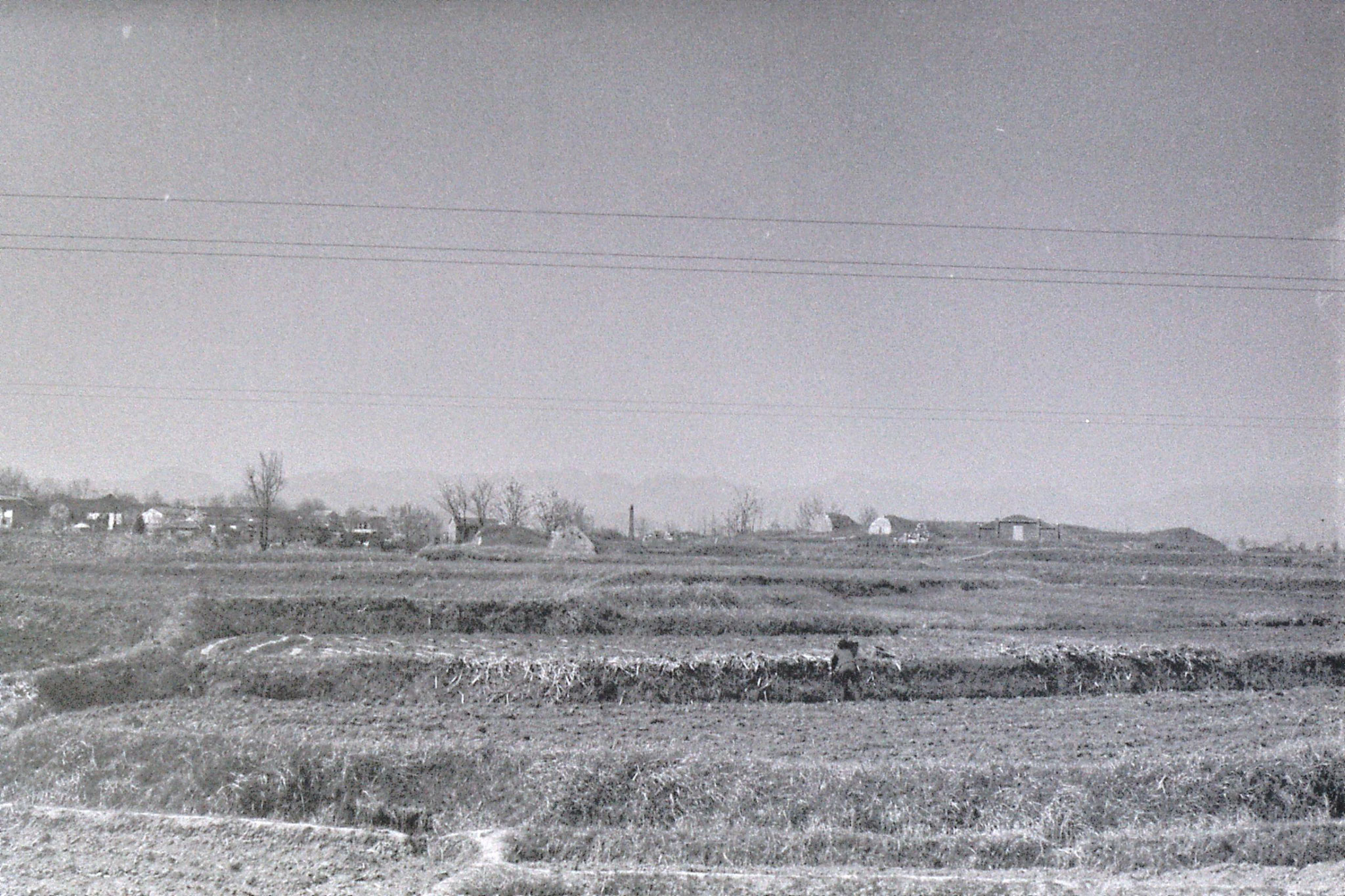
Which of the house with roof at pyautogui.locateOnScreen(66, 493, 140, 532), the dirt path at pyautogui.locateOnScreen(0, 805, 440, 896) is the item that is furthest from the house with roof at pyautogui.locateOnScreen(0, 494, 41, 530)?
the dirt path at pyautogui.locateOnScreen(0, 805, 440, 896)

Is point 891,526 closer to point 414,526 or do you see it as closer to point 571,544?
point 571,544

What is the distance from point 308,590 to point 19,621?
2.90 metres

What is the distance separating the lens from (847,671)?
877 centimetres

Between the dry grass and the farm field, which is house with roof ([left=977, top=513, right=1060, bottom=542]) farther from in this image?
the dry grass

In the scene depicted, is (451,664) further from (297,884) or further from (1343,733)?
(1343,733)

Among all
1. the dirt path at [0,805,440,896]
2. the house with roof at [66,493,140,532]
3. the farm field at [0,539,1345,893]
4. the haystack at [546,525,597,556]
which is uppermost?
the house with roof at [66,493,140,532]

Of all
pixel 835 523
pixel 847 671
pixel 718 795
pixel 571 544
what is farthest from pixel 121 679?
pixel 835 523

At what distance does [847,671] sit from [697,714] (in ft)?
6.16

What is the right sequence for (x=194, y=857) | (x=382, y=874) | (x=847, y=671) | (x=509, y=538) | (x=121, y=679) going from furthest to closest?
(x=509, y=538) < (x=847, y=671) < (x=121, y=679) < (x=194, y=857) < (x=382, y=874)

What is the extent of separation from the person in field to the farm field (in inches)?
5.2

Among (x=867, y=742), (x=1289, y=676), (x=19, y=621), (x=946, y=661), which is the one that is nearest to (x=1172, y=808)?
(x=867, y=742)

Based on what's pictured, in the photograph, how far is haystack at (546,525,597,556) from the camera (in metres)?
11.3

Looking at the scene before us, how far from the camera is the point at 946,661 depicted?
29.5 feet

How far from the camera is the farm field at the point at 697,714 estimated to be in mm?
5133
